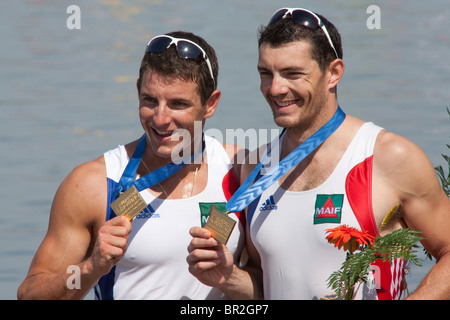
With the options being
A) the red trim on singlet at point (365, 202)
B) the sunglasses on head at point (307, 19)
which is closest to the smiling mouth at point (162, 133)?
the sunglasses on head at point (307, 19)

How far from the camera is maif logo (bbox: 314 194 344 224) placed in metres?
4.47

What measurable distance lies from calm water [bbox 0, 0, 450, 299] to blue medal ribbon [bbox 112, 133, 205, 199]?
4.63 m

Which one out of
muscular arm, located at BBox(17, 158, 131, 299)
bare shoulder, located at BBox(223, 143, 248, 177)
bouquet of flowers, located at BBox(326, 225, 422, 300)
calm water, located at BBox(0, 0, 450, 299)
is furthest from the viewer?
calm water, located at BBox(0, 0, 450, 299)

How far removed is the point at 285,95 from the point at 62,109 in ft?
33.6

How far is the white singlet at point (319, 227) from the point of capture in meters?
4.46

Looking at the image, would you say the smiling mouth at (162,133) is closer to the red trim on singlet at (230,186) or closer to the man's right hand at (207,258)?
the red trim on singlet at (230,186)

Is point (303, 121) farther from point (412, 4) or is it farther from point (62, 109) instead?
point (412, 4)

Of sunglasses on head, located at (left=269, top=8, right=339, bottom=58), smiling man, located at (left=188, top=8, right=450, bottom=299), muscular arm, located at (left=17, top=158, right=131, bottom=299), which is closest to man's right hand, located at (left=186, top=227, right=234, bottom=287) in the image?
smiling man, located at (left=188, top=8, right=450, bottom=299)

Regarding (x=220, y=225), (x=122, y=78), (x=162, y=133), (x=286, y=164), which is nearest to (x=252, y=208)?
(x=286, y=164)

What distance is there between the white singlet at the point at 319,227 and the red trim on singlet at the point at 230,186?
0.25 m

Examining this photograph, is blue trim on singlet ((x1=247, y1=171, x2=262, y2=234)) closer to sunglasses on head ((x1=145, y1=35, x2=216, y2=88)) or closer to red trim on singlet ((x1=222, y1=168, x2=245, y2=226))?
red trim on singlet ((x1=222, y1=168, x2=245, y2=226))
